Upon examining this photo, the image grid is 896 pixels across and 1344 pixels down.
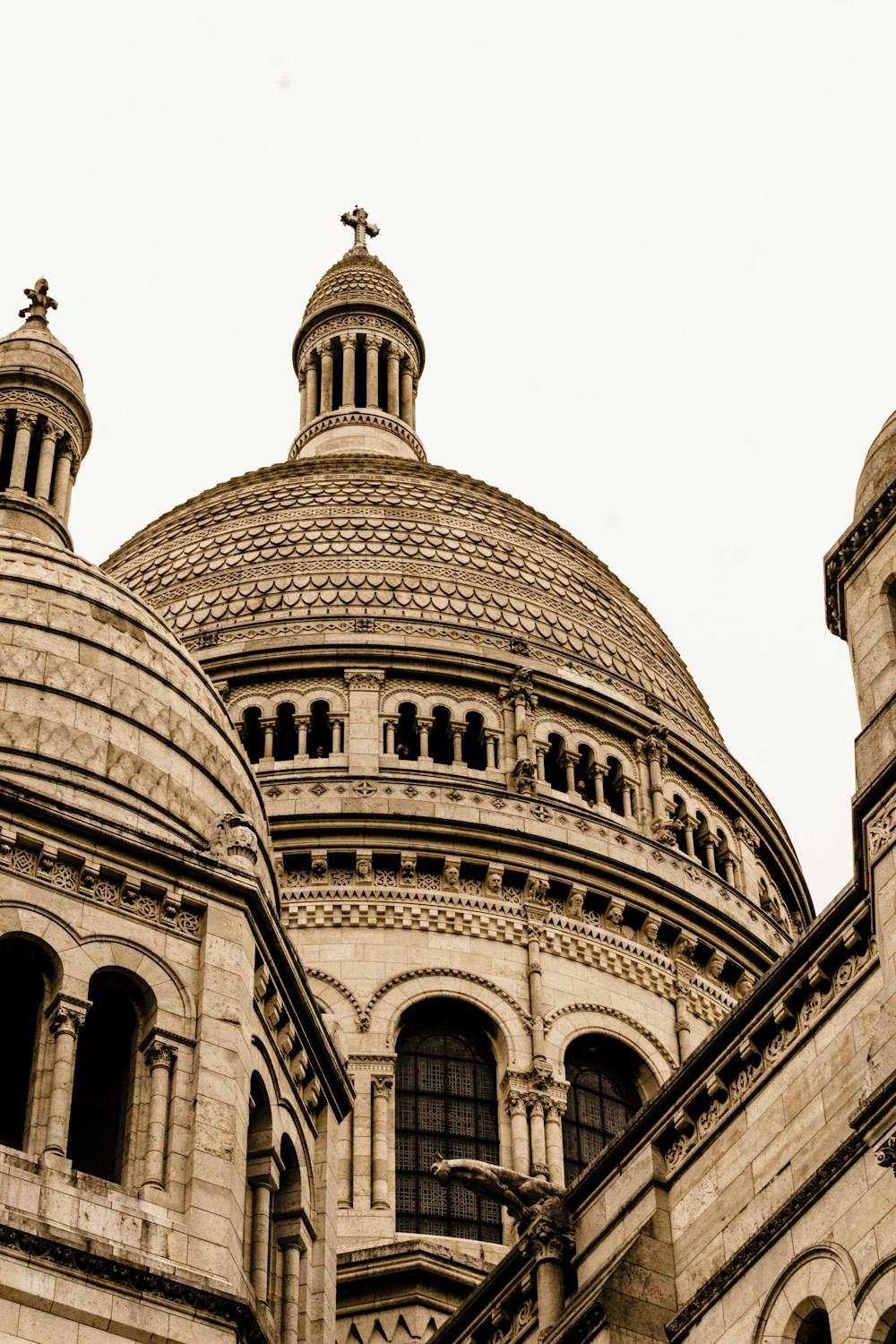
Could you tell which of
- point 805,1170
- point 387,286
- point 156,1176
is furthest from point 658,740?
point 805,1170

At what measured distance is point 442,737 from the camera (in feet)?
144

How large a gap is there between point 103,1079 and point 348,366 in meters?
36.0

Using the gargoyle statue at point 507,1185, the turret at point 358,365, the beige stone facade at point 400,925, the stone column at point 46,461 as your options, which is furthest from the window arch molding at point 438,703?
the gargoyle statue at point 507,1185

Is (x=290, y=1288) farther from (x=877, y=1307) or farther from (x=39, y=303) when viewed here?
(x=39, y=303)

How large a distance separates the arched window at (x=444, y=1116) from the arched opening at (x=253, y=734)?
5.59m

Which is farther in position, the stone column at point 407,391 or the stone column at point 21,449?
Answer: the stone column at point 407,391

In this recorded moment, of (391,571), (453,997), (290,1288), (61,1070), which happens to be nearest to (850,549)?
(61,1070)

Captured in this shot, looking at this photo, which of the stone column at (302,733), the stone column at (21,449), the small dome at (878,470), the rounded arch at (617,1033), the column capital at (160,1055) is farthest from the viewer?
the stone column at (302,733)

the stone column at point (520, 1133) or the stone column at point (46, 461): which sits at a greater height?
the stone column at point (46, 461)

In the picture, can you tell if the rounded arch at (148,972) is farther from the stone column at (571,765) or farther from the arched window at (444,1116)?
the stone column at (571,765)

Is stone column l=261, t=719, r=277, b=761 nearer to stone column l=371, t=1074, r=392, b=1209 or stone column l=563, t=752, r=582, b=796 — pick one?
stone column l=563, t=752, r=582, b=796

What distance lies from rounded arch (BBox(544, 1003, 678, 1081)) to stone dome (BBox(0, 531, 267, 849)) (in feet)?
36.0

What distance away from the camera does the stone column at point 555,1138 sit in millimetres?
37656

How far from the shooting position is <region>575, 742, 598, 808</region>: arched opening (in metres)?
44.1
